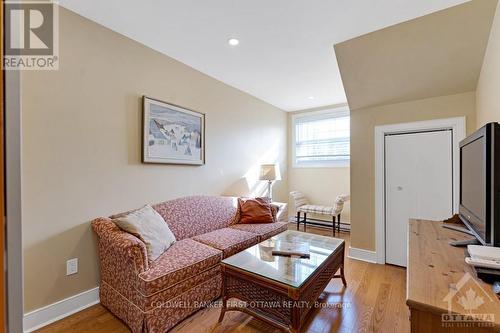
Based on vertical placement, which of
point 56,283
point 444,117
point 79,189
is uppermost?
point 444,117

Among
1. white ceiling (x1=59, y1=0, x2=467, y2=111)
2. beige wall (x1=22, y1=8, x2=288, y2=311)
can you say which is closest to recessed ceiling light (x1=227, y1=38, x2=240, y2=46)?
white ceiling (x1=59, y1=0, x2=467, y2=111)

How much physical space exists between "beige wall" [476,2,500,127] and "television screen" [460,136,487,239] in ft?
1.66

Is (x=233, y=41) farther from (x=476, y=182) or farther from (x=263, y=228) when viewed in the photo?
(x=476, y=182)

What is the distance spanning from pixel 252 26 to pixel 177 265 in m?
2.19

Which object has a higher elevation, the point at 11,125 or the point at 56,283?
the point at 11,125

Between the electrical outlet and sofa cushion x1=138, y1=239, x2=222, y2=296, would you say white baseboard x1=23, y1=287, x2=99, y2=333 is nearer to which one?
the electrical outlet

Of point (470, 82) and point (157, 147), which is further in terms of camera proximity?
point (157, 147)

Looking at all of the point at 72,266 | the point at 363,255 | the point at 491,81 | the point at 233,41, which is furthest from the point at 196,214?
the point at 491,81

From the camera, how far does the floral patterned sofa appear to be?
1604 millimetres

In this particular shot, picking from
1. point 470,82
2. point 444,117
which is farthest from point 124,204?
point 470,82

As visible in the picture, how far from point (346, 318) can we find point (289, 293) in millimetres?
796

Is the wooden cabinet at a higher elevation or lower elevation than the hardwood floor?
higher

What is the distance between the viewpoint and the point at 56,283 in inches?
72.8

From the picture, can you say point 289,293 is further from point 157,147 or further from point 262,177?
point 262,177
